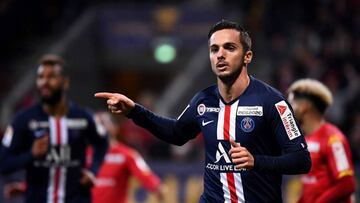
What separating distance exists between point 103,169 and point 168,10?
10.0 meters

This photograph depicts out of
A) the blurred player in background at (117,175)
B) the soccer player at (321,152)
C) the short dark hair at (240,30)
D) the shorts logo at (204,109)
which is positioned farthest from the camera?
the blurred player in background at (117,175)

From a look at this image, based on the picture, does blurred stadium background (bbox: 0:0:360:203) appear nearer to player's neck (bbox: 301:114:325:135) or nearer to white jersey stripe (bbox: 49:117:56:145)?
white jersey stripe (bbox: 49:117:56:145)

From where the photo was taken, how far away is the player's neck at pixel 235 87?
6477mm

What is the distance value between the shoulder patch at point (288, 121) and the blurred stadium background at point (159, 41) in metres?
10.6

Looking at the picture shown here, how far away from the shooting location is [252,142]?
6375mm

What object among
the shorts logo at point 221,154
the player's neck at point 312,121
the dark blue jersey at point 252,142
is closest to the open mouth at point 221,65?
the dark blue jersey at point 252,142

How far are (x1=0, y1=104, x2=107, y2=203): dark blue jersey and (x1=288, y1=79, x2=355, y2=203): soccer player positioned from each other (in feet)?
7.03

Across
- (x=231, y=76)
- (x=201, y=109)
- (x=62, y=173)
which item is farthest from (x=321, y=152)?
(x=62, y=173)

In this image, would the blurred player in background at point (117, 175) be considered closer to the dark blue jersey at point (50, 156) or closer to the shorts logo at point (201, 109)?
the dark blue jersey at point (50, 156)

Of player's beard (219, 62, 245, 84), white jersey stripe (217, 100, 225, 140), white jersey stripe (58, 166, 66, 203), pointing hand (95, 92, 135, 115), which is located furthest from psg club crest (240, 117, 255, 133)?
white jersey stripe (58, 166, 66, 203)

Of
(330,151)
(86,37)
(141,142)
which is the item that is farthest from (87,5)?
(330,151)

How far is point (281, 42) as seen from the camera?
18.9 m

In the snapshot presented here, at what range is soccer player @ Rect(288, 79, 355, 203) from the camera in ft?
24.9

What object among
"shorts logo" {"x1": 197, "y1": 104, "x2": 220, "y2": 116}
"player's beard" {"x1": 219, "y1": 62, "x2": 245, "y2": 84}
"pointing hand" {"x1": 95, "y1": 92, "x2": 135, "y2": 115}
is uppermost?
"player's beard" {"x1": 219, "y1": 62, "x2": 245, "y2": 84}
